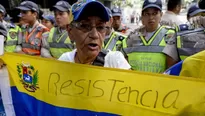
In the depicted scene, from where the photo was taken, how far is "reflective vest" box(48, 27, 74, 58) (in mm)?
4734

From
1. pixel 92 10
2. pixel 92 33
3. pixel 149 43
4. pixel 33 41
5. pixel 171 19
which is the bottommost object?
pixel 33 41

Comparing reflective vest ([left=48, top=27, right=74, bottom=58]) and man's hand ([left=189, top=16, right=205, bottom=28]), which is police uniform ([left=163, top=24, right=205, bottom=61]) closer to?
man's hand ([left=189, top=16, right=205, bottom=28])

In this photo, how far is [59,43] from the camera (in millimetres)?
4789

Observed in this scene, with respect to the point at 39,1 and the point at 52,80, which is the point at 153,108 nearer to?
the point at 52,80

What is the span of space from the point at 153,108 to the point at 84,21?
69 centimetres

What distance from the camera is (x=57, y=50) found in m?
4.77

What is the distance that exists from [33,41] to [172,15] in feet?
6.58

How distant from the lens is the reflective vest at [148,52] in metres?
3.61

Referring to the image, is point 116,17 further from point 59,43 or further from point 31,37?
point 59,43

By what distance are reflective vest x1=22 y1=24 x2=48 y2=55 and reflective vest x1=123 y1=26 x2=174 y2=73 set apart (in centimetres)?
164

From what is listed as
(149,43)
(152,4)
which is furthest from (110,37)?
(149,43)

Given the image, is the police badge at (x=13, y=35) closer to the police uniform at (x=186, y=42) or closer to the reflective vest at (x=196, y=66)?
the police uniform at (x=186, y=42)

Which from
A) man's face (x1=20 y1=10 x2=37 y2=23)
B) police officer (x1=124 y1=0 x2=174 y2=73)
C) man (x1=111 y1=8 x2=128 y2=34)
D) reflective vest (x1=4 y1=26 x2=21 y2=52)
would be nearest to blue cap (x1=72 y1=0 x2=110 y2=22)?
police officer (x1=124 y1=0 x2=174 y2=73)

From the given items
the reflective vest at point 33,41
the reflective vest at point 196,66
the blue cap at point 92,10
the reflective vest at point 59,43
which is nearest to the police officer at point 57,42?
the reflective vest at point 59,43
